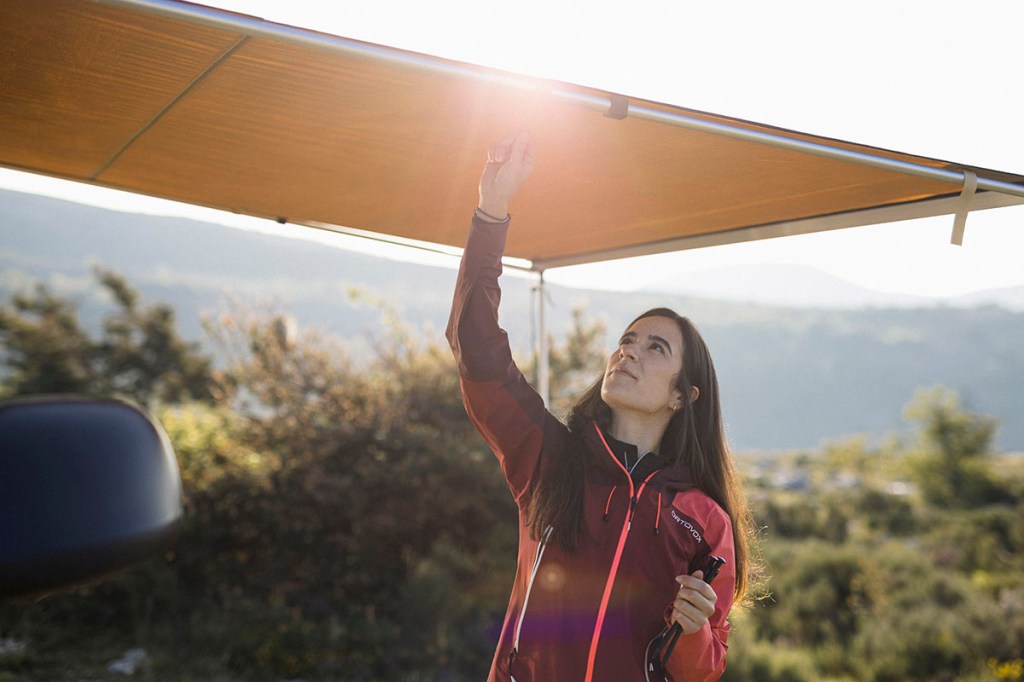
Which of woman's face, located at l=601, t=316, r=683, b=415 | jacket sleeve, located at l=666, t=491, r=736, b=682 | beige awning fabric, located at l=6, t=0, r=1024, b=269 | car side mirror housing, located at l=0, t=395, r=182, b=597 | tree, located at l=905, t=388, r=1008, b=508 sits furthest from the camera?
tree, located at l=905, t=388, r=1008, b=508

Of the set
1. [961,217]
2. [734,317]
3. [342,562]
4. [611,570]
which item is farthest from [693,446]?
[734,317]

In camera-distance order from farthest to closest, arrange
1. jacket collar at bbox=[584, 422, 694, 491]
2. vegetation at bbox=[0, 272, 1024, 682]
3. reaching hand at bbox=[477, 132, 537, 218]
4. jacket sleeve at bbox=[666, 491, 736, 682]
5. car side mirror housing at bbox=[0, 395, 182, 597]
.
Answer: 1. vegetation at bbox=[0, 272, 1024, 682]
2. jacket collar at bbox=[584, 422, 694, 491]
3. jacket sleeve at bbox=[666, 491, 736, 682]
4. reaching hand at bbox=[477, 132, 537, 218]
5. car side mirror housing at bbox=[0, 395, 182, 597]

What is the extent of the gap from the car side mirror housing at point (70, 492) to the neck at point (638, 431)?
173 cm

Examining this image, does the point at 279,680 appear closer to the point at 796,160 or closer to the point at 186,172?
the point at 186,172

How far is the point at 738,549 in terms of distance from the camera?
2.58 meters

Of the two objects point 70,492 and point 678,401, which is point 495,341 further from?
point 70,492

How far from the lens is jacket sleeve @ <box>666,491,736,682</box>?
2178 mm

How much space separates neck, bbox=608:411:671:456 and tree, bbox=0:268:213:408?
750 cm

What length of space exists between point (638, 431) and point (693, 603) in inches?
21.7

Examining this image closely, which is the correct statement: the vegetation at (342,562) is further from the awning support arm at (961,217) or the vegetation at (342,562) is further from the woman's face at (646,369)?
the awning support arm at (961,217)

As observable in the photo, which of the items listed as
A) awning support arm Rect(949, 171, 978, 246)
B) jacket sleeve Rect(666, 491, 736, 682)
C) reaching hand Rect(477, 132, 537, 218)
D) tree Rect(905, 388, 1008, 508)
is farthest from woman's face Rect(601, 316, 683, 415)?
tree Rect(905, 388, 1008, 508)

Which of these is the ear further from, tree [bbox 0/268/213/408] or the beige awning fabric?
tree [bbox 0/268/213/408]

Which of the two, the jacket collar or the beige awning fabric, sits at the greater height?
the beige awning fabric

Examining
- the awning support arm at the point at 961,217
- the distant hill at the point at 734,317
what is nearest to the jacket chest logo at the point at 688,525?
the awning support arm at the point at 961,217
